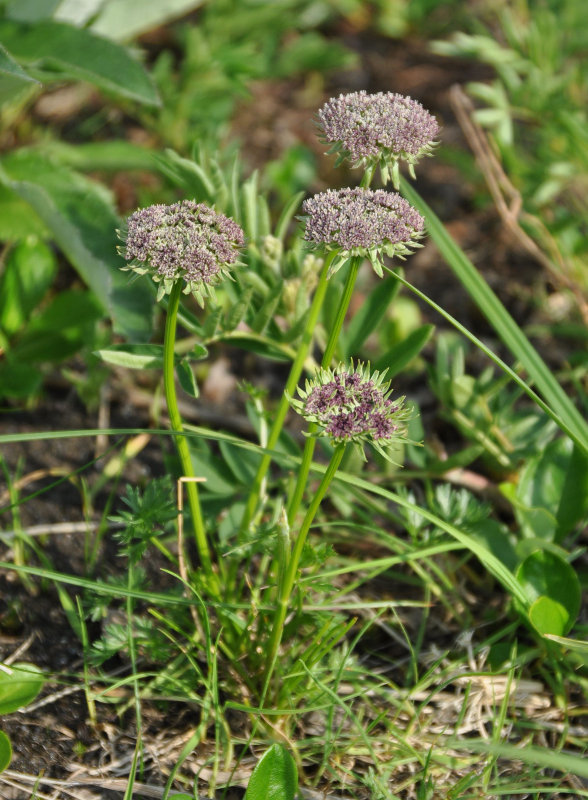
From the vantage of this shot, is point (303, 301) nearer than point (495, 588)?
Yes

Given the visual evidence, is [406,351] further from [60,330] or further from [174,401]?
[60,330]

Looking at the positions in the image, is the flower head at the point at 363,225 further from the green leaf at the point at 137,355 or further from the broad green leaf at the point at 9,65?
the broad green leaf at the point at 9,65

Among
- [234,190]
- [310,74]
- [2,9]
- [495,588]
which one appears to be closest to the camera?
[234,190]

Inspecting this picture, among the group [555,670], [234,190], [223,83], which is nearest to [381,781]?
[555,670]

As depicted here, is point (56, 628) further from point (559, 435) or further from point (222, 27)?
point (222, 27)

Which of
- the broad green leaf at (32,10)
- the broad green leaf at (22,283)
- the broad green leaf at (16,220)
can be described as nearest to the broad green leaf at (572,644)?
the broad green leaf at (22,283)

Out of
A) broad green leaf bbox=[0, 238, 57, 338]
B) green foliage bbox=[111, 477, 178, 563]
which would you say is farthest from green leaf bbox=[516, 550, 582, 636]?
broad green leaf bbox=[0, 238, 57, 338]

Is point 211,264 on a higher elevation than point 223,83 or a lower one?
higher

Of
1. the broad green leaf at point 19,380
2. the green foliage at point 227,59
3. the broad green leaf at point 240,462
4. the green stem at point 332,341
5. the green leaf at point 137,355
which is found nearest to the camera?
the green stem at point 332,341
